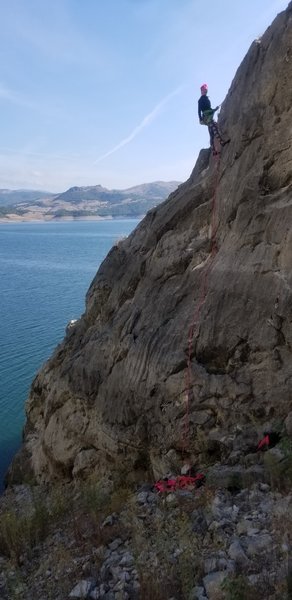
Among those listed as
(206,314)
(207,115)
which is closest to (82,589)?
(206,314)

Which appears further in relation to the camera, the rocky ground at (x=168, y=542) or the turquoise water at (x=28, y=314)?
the turquoise water at (x=28, y=314)

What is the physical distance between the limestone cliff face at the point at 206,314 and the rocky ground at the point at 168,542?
4.56ft

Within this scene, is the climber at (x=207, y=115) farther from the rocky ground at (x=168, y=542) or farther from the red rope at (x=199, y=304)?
the rocky ground at (x=168, y=542)

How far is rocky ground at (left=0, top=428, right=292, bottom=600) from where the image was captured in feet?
24.9

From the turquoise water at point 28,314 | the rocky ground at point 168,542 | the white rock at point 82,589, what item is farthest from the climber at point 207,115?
the white rock at point 82,589

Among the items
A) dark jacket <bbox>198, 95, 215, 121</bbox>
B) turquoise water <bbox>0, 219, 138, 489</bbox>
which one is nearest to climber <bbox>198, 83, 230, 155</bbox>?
dark jacket <bbox>198, 95, 215, 121</bbox>

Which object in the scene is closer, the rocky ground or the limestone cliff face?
the rocky ground

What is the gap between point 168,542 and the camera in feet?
29.4

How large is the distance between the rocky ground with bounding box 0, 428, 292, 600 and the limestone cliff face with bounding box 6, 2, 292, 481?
1391 mm

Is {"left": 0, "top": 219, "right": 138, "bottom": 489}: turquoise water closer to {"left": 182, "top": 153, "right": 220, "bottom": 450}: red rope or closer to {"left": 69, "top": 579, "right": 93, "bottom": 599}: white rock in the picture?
{"left": 182, "top": 153, "right": 220, "bottom": 450}: red rope

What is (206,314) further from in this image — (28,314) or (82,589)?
(28,314)

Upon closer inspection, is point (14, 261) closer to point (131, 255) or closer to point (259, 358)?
point (131, 255)

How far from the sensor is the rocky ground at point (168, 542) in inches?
299

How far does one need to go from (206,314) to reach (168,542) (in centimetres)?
586
